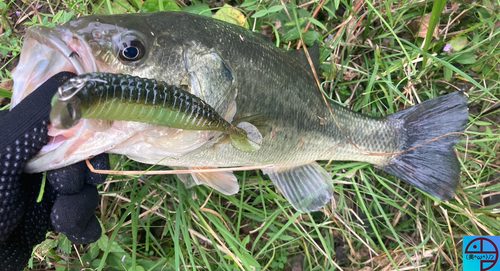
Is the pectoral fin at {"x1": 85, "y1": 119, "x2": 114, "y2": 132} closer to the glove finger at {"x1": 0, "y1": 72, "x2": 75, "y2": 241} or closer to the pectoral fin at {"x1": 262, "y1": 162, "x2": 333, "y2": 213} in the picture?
the glove finger at {"x1": 0, "y1": 72, "x2": 75, "y2": 241}

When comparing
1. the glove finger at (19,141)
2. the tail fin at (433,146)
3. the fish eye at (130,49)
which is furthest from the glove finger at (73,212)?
the tail fin at (433,146)

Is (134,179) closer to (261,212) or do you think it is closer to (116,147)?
(116,147)

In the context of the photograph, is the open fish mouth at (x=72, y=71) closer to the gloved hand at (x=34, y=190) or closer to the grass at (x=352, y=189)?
the gloved hand at (x=34, y=190)

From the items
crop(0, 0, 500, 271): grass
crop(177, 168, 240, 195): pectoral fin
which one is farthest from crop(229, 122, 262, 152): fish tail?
crop(0, 0, 500, 271): grass

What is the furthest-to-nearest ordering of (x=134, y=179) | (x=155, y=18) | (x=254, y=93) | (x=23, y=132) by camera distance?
(x=134, y=179), (x=254, y=93), (x=155, y=18), (x=23, y=132)

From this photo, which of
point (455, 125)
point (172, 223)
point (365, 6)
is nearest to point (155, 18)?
point (172, 223)

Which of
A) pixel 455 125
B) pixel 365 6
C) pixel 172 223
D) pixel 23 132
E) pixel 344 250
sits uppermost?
pixel 365 6
